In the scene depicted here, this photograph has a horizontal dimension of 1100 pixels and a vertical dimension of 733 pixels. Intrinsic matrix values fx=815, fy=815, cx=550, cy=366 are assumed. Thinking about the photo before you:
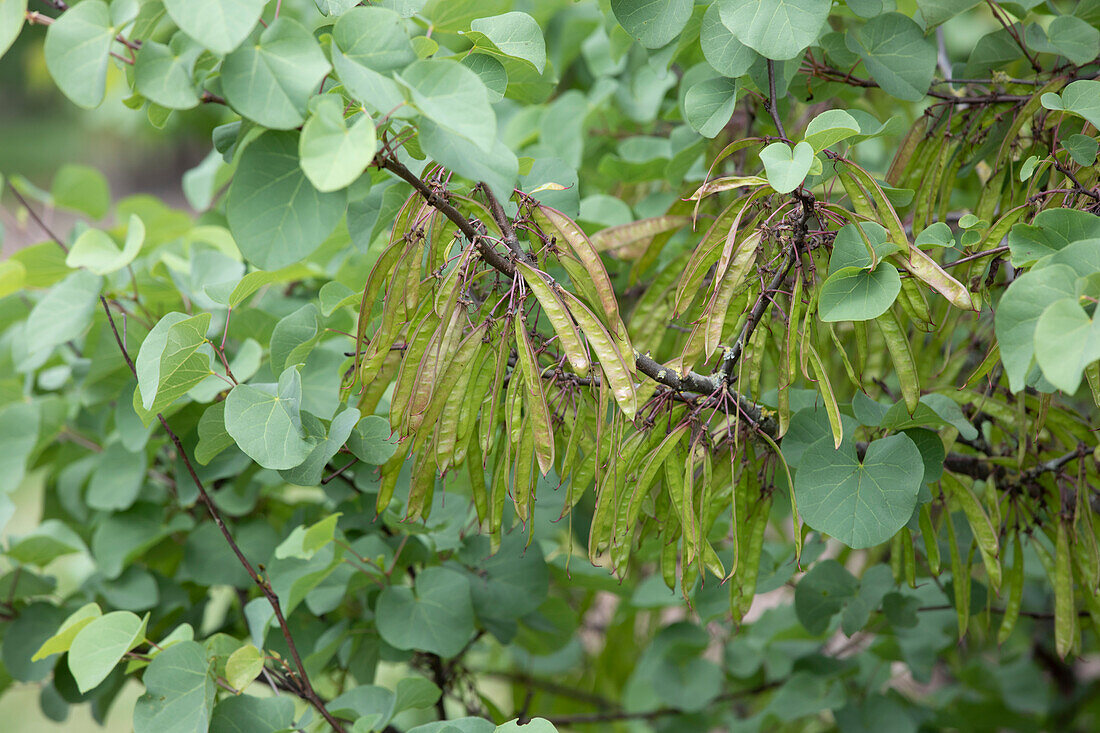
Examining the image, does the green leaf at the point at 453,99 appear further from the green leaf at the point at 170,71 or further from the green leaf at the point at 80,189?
the green leaf at the point at 80,189

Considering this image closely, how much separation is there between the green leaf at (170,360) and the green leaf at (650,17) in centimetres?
43

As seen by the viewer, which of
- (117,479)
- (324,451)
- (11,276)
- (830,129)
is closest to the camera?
(830,129)

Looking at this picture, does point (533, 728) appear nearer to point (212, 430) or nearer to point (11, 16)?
point (212, 430)

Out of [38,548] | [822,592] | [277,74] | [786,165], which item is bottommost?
[822,592]

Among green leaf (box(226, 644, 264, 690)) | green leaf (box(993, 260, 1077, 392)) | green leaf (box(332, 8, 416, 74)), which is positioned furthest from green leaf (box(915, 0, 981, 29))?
green leaf (box(226, 644, 264, 690))

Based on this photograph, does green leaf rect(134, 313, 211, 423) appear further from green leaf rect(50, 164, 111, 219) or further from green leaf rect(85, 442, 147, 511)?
green leaf rect(50, 164, 111, 219)

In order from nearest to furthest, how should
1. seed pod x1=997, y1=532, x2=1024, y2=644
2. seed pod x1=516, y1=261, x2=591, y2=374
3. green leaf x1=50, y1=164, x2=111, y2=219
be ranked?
1. seed pod x1=516, y1=261, x2=591, y2=374
2. seed pod x1=997, y1=532, x2=1024, y2=644
3. green leaf x1=50, y1=164, x2=111, y2=219

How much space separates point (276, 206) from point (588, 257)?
0.73 feet

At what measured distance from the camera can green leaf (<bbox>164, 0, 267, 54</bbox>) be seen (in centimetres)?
46

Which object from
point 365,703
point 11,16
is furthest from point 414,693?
point 11,16

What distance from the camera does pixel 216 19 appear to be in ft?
1.53

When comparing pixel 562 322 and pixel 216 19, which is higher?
pixel 216 19

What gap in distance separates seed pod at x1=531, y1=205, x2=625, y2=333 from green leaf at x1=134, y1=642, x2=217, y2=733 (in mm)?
463

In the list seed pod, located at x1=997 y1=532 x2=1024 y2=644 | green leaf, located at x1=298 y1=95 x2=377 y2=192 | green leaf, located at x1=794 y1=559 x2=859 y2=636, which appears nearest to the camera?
green leaf, located at x1=298 y1=95 x2=377 y2=192
